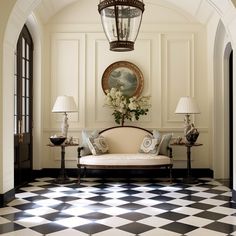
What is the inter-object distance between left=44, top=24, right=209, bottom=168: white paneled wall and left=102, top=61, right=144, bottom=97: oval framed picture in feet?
0.36

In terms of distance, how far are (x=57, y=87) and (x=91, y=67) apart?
2.64 ft

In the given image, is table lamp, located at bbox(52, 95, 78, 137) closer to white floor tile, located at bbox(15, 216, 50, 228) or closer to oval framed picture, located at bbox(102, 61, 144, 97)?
oval framed picture, located at bbox(102, 61, 144, 97)

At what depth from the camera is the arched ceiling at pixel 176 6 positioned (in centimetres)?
696

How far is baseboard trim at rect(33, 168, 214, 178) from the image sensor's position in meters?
7.48

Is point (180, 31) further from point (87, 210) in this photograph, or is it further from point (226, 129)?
point (87, 210)

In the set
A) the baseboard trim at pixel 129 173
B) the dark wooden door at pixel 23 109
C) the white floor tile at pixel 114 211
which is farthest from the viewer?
the baseboard trim at pixel 129 173

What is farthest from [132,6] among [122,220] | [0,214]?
[0,214]

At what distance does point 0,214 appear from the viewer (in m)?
4.46

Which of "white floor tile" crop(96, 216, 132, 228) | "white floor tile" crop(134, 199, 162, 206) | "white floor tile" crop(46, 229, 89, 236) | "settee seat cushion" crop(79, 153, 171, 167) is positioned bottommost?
"white floor tile" crop(134, 199, 162, 206)

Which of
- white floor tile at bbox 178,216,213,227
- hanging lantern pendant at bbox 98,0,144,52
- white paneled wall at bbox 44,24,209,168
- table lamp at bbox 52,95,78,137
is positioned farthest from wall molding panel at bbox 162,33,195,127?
hanging lantern pendant at bbox 98,0,144,52

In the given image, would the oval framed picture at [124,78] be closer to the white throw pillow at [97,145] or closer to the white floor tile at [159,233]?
the white throw pillow at [97,145]

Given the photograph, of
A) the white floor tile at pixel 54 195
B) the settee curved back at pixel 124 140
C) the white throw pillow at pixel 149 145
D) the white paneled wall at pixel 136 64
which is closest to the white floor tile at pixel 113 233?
the white floor tile at pixel 54 195

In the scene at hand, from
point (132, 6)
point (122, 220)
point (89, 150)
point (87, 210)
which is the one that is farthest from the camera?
point (89, 150)

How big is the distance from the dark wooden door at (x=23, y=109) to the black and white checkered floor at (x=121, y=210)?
42cm
